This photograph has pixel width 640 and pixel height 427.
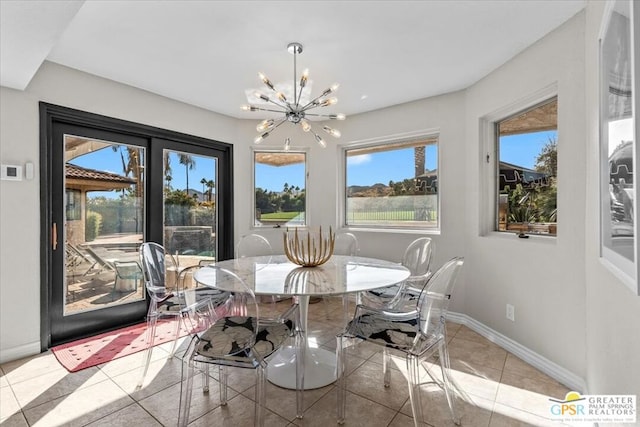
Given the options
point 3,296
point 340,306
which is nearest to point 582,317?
point 340,306

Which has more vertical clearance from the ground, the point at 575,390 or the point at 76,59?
the point at 76,59

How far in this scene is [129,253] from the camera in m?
3.14

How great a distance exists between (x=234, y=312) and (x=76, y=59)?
2.45 meters

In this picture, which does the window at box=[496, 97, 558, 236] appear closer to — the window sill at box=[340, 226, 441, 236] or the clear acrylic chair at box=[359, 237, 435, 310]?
the window sill at box=[340, 226, 441, 236]

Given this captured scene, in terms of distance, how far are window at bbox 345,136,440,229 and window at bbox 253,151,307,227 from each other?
668mm

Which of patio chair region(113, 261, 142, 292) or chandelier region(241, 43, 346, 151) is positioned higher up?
chandelier region(241, 43, 346, 151)

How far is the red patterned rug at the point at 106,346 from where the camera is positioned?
2.32 metres

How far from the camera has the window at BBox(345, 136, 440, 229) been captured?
3.54 meters

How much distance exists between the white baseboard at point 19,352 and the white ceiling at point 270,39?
2039 mm

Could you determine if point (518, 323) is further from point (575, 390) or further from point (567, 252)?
point (567, 252)

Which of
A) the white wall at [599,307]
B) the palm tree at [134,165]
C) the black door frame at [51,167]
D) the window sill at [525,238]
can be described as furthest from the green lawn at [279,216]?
the white wall at [599,307]

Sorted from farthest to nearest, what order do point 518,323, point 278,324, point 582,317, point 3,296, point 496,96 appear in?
point 496,96, point 518,323, point 3,296, point 582,317, point 278,324

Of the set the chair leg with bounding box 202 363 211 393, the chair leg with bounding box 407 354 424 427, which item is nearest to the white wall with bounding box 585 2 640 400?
the chair leg with bounding box 407 354 424 427

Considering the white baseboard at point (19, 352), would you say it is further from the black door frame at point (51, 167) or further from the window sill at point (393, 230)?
the window sill at point (393, 230)
